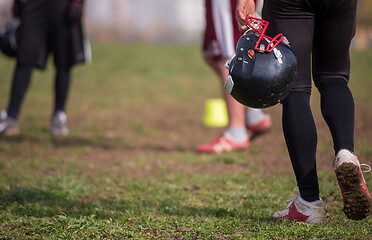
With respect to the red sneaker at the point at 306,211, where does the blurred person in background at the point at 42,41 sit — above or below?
above

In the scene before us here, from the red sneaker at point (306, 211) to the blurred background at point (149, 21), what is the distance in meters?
22.8

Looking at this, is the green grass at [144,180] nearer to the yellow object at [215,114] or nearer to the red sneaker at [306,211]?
the red sneaker at [306,211]

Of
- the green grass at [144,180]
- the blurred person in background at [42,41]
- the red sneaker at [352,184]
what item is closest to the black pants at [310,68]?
the red sneaker at [352,184]

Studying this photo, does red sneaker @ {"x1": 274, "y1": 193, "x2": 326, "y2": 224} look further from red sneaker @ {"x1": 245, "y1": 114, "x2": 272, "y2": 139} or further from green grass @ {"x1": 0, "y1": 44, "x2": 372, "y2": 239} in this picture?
red sneaker @ {"x1": 245, "y1": 114, "x2": 272, "y2": 139}

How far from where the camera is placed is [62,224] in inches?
94.1

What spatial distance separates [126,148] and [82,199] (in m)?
→ 1.79

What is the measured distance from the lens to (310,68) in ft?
7.70

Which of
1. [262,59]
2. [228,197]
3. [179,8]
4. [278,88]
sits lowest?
[179,8]

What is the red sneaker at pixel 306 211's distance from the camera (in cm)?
231

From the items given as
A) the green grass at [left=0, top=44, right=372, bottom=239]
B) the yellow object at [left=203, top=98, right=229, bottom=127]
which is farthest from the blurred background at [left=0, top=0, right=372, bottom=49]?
the green grass at [left=0, top=44, right=372, bottom=239]

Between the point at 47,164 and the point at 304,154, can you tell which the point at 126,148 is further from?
the point at 304,154

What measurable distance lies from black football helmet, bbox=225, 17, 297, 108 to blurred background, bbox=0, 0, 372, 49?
22878 mm

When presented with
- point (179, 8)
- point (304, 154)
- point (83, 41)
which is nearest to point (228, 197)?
point (304, 154)

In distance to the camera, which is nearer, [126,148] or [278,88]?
[278,88]
